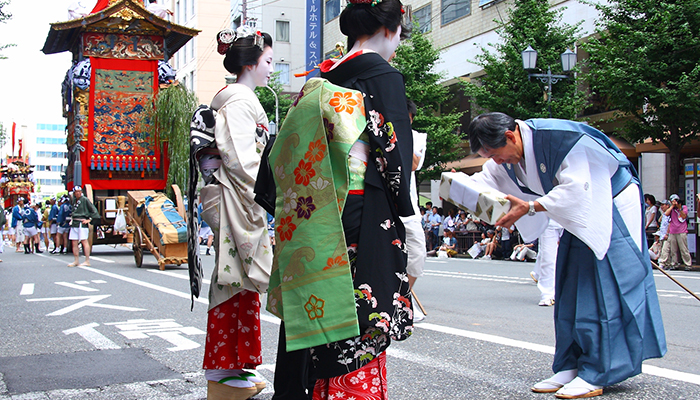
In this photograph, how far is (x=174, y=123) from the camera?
18.2 meters

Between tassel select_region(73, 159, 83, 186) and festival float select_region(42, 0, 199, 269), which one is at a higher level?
festival float select_region(42, 0, 199, 269)

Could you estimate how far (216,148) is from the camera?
3514mm

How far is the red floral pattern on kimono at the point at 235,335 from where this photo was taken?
3.38 metres

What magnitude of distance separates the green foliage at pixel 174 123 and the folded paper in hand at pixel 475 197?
47.2 feet

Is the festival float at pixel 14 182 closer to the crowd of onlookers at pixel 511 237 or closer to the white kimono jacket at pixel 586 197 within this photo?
the crowd of onlookers at pixel 511 237

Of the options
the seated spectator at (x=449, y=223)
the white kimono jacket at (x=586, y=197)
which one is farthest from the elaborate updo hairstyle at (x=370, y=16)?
the seated spectator at (x=449, y=223)

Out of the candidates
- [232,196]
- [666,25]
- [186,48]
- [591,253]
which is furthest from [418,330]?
[186,48]

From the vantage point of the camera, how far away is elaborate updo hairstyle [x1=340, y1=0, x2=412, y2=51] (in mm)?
2494

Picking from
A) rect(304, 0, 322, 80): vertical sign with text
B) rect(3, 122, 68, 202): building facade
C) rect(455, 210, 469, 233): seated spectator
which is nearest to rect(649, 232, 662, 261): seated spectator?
rect(455, 210, 469, 233): seated spectator

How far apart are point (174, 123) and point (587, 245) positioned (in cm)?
1609

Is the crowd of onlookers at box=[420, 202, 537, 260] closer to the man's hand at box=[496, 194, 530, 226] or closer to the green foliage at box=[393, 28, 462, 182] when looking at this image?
the green foliage at box=[393, 28, 462, 182]

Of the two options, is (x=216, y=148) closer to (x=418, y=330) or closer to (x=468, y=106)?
(x=418, y=330)

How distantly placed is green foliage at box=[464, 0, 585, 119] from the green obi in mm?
17262

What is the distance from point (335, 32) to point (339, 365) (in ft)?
122
